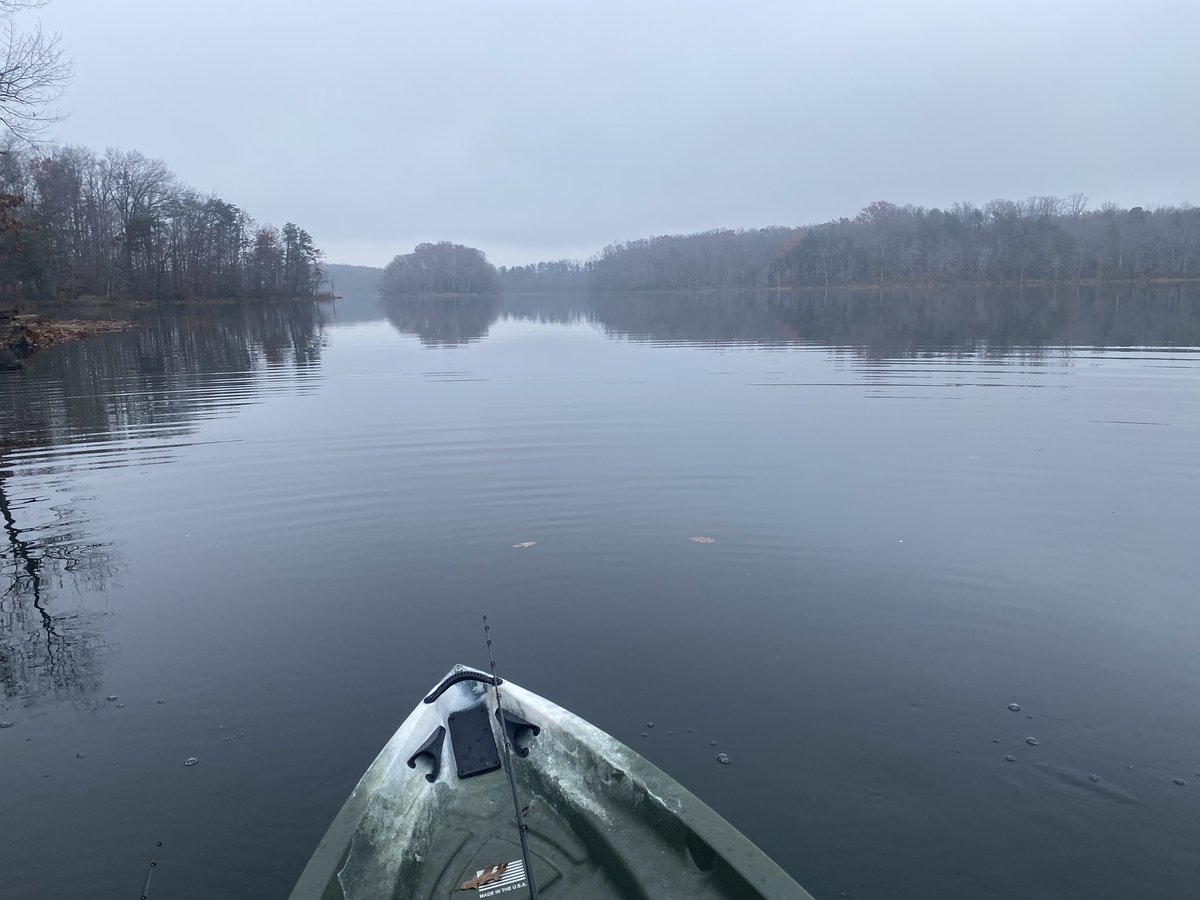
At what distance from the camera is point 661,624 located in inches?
284

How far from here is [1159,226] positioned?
5007 inches

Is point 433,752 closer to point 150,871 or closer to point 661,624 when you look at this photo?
point 150,871

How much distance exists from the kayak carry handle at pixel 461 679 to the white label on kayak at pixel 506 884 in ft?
4.17

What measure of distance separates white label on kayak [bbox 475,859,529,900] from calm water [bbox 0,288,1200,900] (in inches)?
52.3

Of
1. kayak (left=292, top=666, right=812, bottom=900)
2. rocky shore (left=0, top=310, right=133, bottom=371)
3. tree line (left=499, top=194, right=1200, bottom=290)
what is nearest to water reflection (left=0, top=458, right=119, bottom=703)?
kayak (left=292, top=666, right=812, bottom=900)

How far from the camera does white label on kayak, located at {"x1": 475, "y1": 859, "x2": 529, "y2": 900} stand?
3.71 m

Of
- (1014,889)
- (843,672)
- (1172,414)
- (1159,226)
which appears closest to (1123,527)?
(843,672)

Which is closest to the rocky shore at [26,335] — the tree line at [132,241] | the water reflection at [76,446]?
the water reflection at [76,446]

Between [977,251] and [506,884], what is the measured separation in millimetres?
→ 145199

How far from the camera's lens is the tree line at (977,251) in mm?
119438

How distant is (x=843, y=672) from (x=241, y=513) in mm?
8525

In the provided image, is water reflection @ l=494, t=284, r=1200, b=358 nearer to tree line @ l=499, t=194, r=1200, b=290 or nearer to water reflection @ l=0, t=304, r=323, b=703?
water reflection @ l=0, t=304, r=323, b=703

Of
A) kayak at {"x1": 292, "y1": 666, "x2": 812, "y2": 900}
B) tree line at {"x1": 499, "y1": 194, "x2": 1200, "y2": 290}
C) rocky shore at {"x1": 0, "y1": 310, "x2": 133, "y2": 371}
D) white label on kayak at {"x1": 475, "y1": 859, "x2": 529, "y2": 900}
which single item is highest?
tree line at {"x1": 499, "y1": 194, "x2": 1200, "y2": 290}

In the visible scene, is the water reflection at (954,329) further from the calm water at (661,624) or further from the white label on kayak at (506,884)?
the white label on kayak at (506,884)
